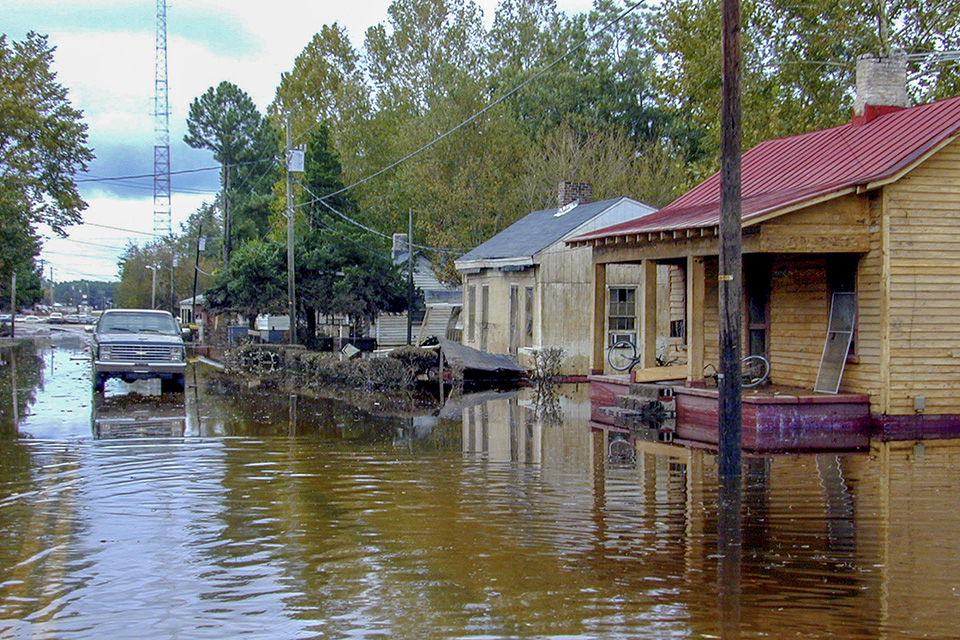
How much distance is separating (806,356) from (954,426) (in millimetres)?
2742

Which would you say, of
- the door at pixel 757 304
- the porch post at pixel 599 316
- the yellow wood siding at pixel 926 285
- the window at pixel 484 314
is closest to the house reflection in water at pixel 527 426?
the porch post at pixel 599 316

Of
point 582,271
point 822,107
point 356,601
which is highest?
point 822,107

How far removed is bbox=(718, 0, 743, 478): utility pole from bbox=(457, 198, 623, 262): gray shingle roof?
1712 cm

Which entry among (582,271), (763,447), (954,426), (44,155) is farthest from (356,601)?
(44,155)

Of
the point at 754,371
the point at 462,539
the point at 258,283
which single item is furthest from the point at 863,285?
the point at 258,283

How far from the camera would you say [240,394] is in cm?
2394

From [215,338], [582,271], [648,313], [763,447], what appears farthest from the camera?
[215,338]

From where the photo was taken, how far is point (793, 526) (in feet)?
30.2

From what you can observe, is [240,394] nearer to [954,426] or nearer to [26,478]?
[26,478]

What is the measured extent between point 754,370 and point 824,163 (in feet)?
13.7

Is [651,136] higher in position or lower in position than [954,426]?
higher

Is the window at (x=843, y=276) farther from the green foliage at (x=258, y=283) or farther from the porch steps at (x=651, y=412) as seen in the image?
the green foliage at (x=258, y=283)

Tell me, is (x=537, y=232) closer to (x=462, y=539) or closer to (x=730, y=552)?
(x=462, y=539)

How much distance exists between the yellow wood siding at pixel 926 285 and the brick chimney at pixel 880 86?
13.0ft
